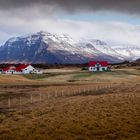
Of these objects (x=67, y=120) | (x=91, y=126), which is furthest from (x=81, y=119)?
(x=91, y=126)

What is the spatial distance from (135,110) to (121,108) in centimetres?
242

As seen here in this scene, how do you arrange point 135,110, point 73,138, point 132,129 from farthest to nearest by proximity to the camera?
point 135,110
point 132,129
point 73,138

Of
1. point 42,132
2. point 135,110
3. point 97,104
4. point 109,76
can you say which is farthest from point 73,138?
point 109,76

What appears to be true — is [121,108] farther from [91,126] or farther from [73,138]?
[73,138]

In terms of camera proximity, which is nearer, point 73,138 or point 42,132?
point 73,138

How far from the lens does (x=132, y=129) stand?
32844mm

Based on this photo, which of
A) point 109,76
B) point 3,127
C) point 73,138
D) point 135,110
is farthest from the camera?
point 109,76

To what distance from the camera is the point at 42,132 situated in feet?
109

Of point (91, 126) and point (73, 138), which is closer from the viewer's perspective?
point (73, 138)

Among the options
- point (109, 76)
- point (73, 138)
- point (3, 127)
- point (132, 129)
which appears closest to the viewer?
point (73, 138)

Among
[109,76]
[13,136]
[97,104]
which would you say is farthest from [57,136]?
[109,76]

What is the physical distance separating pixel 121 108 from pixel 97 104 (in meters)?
5.45

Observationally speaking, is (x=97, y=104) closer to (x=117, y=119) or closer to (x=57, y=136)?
(x=117, y=119)

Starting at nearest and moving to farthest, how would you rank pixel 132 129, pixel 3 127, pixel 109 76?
1. pixel 132 129
2. pixel 3 127
3. pixel 109 76
